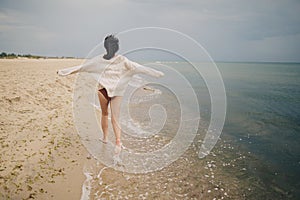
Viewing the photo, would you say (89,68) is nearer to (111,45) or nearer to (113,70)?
(113,70)

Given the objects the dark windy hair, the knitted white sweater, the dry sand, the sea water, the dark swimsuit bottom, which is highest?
the dark windy hair

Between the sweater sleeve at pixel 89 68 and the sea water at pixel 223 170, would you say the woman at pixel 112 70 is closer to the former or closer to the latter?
the sweater sleeve at pixel 89 68

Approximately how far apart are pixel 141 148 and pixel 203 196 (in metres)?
2.78

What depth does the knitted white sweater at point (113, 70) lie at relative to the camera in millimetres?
5422

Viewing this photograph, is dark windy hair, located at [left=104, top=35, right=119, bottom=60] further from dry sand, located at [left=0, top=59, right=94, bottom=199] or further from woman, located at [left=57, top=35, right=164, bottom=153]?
dry sand, located at [left=0, top=59, right=94, bottom=199]

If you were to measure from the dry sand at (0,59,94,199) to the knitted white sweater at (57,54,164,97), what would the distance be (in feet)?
6.49

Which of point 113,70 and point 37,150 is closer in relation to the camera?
point 113,70

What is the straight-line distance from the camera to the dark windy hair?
5.24 meters

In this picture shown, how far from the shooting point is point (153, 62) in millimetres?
6082

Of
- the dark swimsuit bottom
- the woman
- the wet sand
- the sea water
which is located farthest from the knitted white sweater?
the wet sand

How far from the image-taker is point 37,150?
583cm

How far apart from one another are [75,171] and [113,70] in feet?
8.20

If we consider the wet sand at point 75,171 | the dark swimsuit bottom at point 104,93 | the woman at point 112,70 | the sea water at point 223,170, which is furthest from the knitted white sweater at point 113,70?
the wet sand at point 75,171

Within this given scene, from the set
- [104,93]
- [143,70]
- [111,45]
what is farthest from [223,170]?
[111,45]
